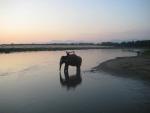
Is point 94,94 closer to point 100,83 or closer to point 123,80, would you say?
point 100,83

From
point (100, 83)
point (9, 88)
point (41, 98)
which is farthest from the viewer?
point (100, 83)

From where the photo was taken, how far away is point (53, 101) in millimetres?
11344

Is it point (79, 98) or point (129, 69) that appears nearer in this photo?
point (79, 98)

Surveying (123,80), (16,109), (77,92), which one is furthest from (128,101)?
(123,80)

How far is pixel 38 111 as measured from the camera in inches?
380

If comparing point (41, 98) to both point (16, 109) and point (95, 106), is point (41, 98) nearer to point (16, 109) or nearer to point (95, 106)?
point (16, 109)

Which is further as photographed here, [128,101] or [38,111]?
[128,101]

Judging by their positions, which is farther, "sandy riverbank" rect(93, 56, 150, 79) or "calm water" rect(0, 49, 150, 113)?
"sandy riverbank" rect(93, 56, 150, 79)

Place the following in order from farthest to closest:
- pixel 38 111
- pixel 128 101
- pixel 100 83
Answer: pixel 100 83, pixel 128 101, pixel 38 111

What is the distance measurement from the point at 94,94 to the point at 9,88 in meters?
5.37

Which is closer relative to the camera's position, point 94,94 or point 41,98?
point 41,98

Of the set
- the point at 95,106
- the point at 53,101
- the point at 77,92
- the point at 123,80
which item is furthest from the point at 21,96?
the point at 123,80

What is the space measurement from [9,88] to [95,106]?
662 centimetres

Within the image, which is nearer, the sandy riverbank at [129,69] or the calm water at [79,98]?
the calm water at [79,98]
